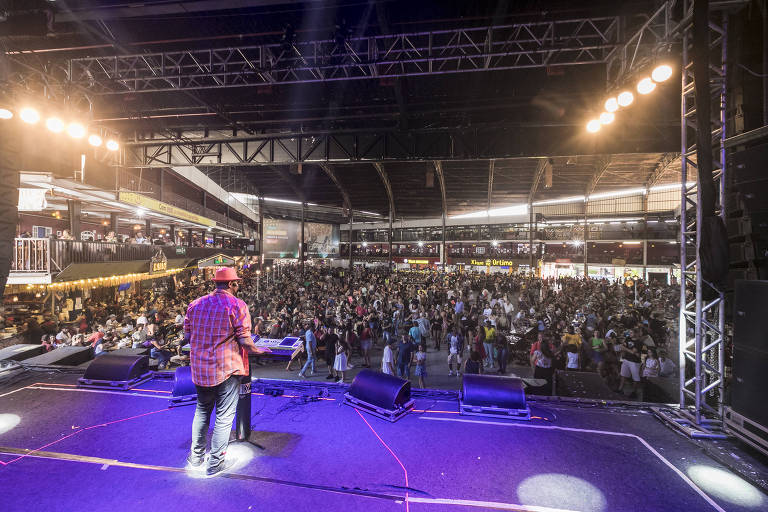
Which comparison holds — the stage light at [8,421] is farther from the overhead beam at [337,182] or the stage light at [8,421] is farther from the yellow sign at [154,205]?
the overhead beam at [337,182]

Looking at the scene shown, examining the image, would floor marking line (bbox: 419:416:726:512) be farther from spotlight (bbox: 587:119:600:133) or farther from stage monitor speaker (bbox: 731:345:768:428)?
spotlight (bbox: 587:119:600:133)

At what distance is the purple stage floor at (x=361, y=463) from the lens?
7.73 feet

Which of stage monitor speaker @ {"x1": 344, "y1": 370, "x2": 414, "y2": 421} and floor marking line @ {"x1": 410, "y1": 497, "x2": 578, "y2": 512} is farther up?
stage monitor speaker @ {"x1": 344, "y1": 370, "x2": 414, "y2": 421}

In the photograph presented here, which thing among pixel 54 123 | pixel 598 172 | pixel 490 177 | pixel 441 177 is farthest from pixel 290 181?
pixel 598 172

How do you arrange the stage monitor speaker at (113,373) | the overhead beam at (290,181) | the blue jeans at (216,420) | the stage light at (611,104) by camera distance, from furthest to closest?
1. the overhead beam at (290,181)
2. the stage light at (611,104)
3. the stage monitor speaker at (113,373)
4. the blue jeans at (216,420)

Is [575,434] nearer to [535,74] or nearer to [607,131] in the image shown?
[535,74]

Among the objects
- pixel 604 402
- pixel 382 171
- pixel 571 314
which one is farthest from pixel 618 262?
pixel 604 402

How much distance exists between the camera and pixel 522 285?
836 inches

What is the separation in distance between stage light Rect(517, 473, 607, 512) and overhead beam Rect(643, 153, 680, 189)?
973 inches

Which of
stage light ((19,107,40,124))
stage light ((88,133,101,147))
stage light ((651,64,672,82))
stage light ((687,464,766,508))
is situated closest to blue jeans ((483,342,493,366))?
stage light ((687,464,766,508))

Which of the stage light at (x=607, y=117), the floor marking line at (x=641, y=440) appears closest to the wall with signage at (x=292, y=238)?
the stage light at (x=607, y=117)

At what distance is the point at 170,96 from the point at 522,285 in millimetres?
21066

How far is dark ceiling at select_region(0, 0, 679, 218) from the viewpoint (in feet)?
17.2

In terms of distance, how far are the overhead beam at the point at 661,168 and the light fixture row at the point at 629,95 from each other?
18.1 metres
